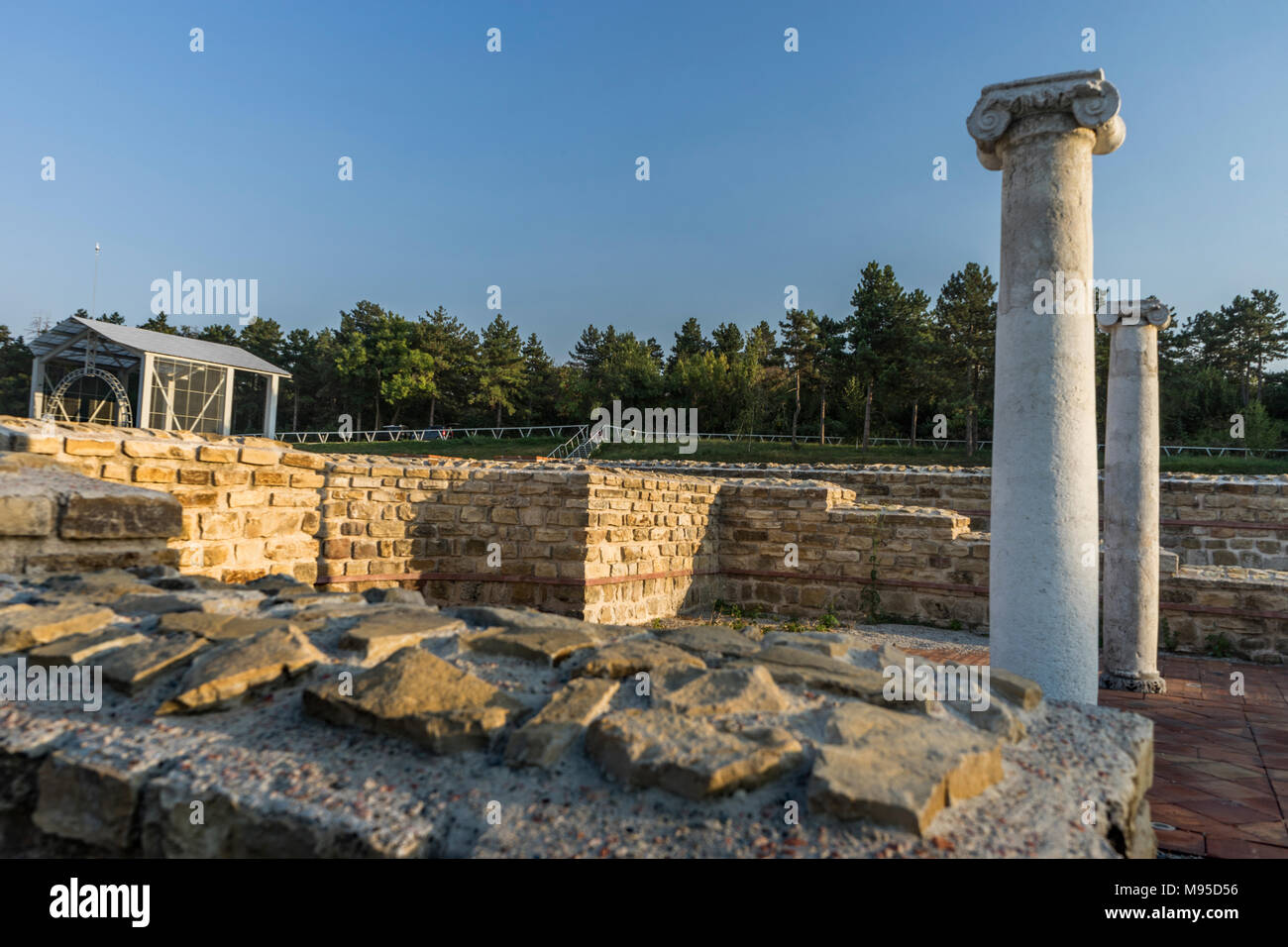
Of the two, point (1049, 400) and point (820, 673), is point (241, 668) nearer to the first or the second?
point (820, 673)

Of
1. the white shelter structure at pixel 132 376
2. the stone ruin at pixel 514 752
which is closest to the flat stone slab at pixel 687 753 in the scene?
the stone ruin at pixel 514 752

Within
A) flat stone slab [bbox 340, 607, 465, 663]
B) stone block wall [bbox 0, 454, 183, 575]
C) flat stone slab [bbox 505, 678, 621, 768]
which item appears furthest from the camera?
stone block wall [bbox 0, 454, 183, 575]

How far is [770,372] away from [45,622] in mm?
39183

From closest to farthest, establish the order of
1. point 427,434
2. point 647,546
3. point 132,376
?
1. point 647,546
2. point 132,376
3. point 427,434

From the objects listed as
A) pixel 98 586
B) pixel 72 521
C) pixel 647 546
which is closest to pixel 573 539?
pixel 647 546

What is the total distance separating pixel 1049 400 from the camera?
11.2ft

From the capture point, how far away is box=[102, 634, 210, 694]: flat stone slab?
1.83m

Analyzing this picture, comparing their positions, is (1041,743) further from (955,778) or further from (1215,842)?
(1215,842)

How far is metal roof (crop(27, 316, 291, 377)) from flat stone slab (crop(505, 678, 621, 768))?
23.6 m

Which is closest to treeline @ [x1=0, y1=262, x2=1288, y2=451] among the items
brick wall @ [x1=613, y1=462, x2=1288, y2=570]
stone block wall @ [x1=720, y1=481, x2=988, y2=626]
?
brick wall @ [x1=613, y1=462, x2=1288, y2=570]

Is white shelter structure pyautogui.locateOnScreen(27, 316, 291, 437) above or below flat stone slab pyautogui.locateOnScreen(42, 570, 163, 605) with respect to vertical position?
above

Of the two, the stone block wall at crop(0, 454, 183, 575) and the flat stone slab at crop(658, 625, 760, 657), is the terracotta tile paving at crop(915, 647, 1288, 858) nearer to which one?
the flat stone slab at crop(658, 625, 760, 657)
